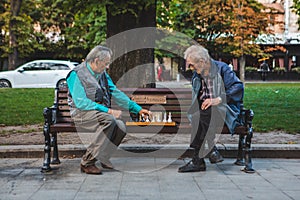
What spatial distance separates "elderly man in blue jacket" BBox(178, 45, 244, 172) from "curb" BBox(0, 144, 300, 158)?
820mm

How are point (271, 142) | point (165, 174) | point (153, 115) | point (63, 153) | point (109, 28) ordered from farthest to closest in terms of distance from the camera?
1. point (109, 28)
2. point (271, 142)
3. point (63, 153)
4. point (153, 115)
5. point (165, 174)

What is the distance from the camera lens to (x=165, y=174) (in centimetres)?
589

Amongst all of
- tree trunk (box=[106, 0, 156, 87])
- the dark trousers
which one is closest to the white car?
tree trunk (box=[106, 0, 156, 87])

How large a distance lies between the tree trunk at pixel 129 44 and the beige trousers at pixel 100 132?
9.33ft

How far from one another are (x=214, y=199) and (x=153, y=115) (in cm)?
190

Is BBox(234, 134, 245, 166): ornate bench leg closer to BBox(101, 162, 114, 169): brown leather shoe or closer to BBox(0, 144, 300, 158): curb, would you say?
BBox(0, 144, 300, 158): curb

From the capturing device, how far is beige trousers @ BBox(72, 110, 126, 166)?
588cm

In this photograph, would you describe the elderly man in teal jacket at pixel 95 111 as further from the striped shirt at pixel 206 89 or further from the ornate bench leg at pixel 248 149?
the ornate bench leg at pixel 248 149

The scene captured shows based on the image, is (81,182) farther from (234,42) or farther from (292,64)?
(292,64)

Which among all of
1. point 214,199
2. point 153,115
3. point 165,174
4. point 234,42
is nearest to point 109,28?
point 153,115

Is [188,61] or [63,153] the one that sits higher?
[188,61]

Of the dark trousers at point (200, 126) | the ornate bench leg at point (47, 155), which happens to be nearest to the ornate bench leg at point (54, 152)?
the ornate bench leg at point (47, 155)

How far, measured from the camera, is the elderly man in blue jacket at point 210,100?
6.01 metres

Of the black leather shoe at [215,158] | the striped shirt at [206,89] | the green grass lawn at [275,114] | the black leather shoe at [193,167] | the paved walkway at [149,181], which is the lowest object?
the paved walkway at [149,181]
